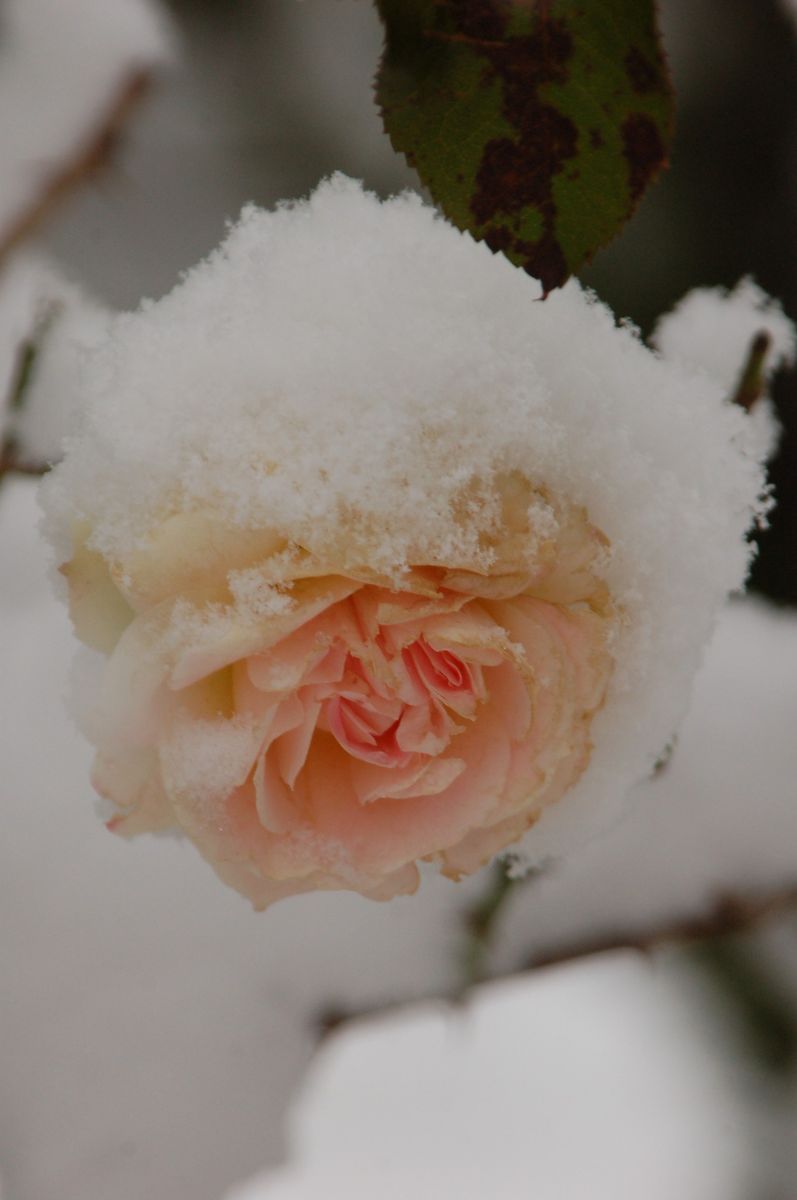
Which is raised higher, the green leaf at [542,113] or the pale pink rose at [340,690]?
the green leaf at [542,113]

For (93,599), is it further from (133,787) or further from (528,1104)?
(528,1104)

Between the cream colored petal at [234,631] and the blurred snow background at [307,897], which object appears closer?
the cream colored petal at [234,631]

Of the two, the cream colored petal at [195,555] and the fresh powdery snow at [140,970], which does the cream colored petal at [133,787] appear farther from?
the fresh powdery snow at [140,970]

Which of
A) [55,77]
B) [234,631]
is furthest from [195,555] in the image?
[55,77]

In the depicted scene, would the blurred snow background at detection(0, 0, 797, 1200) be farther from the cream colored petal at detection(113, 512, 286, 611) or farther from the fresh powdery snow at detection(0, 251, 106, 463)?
the cream colored petal at detection(113, 512, 286, 611)

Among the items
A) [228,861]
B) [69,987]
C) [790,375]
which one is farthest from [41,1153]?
[790,375]

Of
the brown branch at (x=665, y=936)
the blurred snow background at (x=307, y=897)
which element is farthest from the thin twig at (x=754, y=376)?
the brown branch at (x=665, y=936)

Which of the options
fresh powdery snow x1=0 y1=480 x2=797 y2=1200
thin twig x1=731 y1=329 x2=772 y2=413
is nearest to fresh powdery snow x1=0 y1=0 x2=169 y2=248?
fresh powdery snow x1=0 y1=480 x2=797 y2=1200
